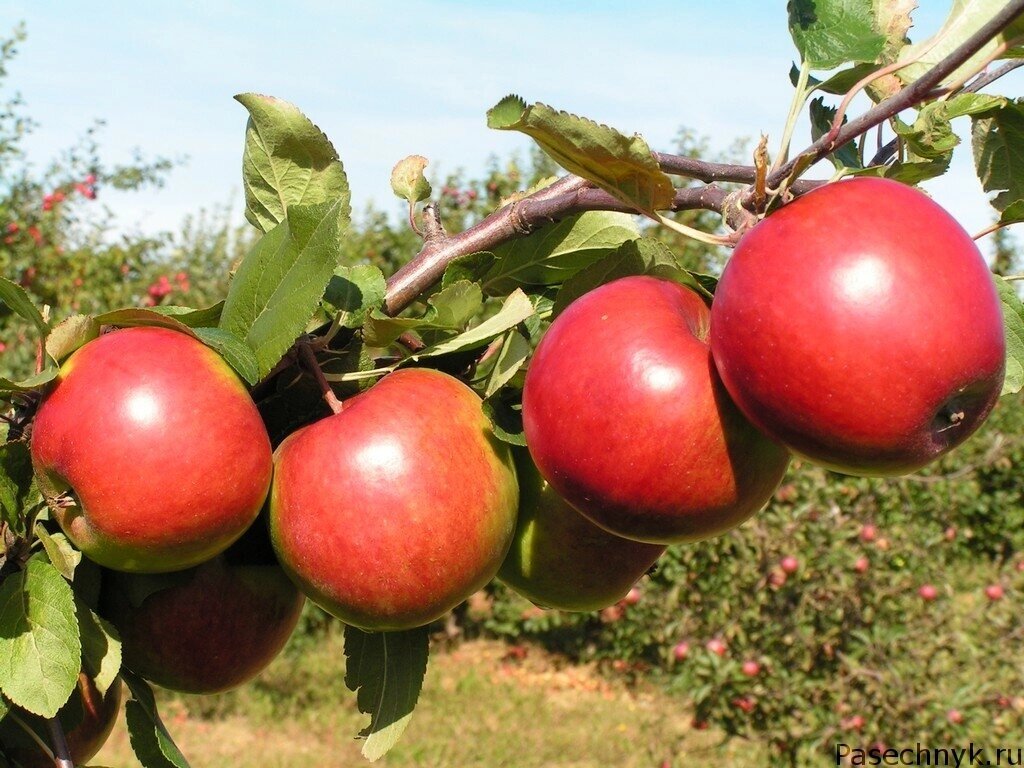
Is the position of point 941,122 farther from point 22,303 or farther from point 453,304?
point 22,303

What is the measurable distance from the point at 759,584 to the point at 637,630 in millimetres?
1195

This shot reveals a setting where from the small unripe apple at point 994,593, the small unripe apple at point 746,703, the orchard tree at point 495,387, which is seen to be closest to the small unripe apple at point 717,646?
the small unripe apple at point 746,703

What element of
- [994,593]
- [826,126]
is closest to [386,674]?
[826,126]

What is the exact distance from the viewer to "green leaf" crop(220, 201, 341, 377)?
0.80 meters

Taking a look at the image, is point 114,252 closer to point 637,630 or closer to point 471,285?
point 637,630

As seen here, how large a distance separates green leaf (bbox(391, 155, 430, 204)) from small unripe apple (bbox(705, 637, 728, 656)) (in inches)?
119

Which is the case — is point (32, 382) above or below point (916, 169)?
below

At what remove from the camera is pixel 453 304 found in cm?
87

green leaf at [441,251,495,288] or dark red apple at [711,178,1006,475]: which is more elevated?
dark red apple at [711,178,1006,475]

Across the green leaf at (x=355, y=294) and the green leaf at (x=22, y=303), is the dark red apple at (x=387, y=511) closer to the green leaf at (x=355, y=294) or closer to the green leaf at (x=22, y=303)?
the green leaf at (x=355, y=294)

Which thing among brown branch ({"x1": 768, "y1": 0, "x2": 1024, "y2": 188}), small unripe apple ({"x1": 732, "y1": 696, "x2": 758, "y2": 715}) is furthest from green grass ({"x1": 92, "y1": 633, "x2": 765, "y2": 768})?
brown branch ({"x1": 768, "y1": 0, "x2": 1024, "y2": 188})

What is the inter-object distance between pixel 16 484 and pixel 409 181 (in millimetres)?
466

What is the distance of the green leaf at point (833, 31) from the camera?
80cm

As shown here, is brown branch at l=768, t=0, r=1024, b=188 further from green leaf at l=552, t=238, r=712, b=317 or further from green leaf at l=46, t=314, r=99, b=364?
green leaf at l=46, t=314, r=99, b=364
